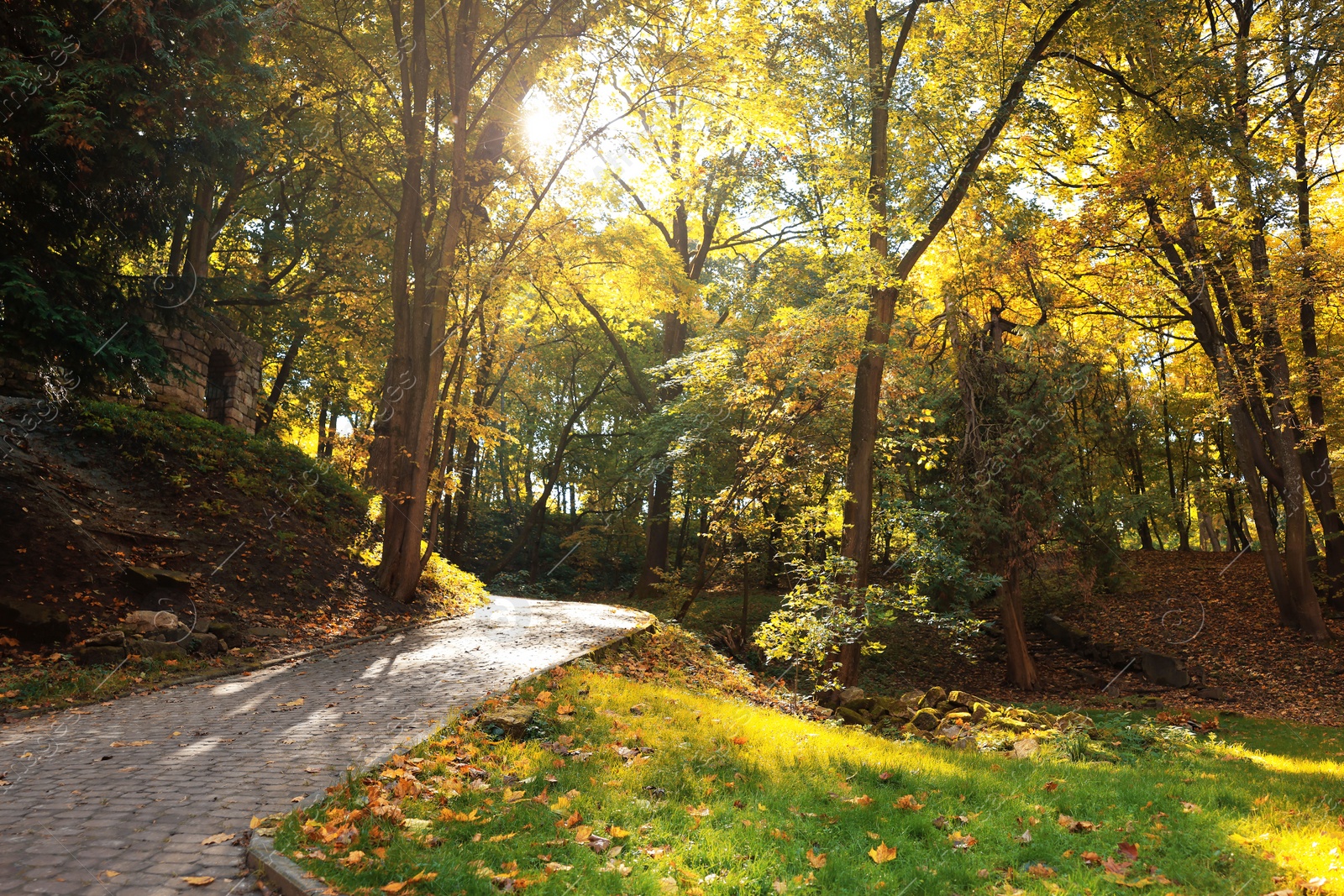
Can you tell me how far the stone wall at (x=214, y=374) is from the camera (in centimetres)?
1441

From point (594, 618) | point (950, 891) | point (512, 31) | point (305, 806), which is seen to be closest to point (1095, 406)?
point (594, 618)

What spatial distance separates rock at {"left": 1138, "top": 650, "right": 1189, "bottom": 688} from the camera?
1443 cm

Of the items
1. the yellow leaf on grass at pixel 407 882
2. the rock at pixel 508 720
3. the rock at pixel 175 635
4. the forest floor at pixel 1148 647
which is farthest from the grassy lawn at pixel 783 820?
the forest floor at pixel 1148 647

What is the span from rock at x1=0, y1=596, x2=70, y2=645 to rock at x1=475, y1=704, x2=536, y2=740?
4.59 m

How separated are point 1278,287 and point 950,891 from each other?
13389 mm

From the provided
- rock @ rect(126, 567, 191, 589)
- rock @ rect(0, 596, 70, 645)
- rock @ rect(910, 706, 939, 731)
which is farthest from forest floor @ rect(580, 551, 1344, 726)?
rock @ rect(0, 596, 70, 645)

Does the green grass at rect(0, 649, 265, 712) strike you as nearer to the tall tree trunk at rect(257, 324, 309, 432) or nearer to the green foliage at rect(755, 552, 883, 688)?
the green foliage at rect(755, 552, 883, 688)

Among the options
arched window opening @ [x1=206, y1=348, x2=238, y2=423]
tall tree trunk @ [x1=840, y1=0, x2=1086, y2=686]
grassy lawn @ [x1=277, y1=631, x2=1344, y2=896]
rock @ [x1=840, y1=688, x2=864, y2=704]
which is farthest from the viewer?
arched window opening @ [x1=206, y1=348, x2=238, y2=423]

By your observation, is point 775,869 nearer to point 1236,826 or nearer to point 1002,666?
point 1236,826

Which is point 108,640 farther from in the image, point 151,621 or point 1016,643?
point 1016,643

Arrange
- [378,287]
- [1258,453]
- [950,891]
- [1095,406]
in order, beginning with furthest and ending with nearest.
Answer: [378,287], [1095,406], [1258,453], [950,891]

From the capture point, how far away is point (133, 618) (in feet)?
27.0

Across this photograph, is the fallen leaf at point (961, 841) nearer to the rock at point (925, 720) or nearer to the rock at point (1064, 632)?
the rock at point (925, 720)

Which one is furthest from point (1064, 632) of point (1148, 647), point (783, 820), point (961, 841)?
point (783, 820)
